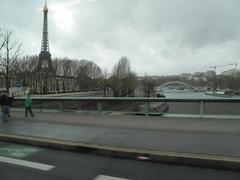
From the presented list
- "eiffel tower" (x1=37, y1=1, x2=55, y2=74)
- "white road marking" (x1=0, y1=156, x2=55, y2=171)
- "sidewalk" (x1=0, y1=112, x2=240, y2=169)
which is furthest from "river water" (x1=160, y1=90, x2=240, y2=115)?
"eiffel tower" (x1=37, y1=1, x2=55, y2=74)

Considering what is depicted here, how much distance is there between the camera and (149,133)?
7.67m

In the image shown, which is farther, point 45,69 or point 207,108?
point 45,69

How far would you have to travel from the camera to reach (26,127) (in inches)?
371

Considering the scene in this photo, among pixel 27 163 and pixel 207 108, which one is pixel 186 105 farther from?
pixel 27 163

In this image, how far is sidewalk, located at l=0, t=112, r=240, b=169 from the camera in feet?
20.0

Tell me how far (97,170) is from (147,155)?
4.31 ft

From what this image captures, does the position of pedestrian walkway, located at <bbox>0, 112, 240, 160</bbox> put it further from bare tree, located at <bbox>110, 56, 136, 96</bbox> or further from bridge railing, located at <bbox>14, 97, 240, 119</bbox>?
bare tree, located at <bbox>110, 56, 136, 96</bbox>

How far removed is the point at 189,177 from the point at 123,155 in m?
1.82

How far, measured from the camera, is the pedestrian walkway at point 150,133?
6207 mm

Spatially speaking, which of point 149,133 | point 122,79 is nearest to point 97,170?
point 149,133

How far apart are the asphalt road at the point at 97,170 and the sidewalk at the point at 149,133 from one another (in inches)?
23.3

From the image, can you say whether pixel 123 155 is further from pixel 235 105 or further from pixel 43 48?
pixel 43 48

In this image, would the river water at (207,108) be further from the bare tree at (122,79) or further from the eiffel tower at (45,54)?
the eiffel tower at (45,54)

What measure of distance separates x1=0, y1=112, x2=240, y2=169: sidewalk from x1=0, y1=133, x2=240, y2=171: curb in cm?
13
